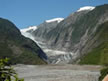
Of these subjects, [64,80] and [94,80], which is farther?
[64,80]

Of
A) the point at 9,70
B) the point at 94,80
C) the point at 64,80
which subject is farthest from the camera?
the point at 64,80

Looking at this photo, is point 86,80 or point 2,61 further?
point 86,80

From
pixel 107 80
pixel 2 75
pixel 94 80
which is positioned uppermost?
pixel 2 75

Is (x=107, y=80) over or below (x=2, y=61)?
below

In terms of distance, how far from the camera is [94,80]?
9456cm

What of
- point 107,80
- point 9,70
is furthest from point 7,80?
point 107,80

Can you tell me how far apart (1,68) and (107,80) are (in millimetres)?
3412

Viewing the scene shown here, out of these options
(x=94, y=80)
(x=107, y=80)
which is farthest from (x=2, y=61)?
(x=94, y=80)

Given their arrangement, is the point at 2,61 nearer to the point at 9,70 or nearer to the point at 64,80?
the point at 9,70

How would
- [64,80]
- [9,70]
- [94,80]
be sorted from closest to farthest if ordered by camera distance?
[9,70], [94,80], [64,80]

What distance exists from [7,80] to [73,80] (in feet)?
305

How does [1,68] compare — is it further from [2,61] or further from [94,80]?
[94,80]

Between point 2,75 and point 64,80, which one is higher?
point 2,75

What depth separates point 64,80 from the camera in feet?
331
